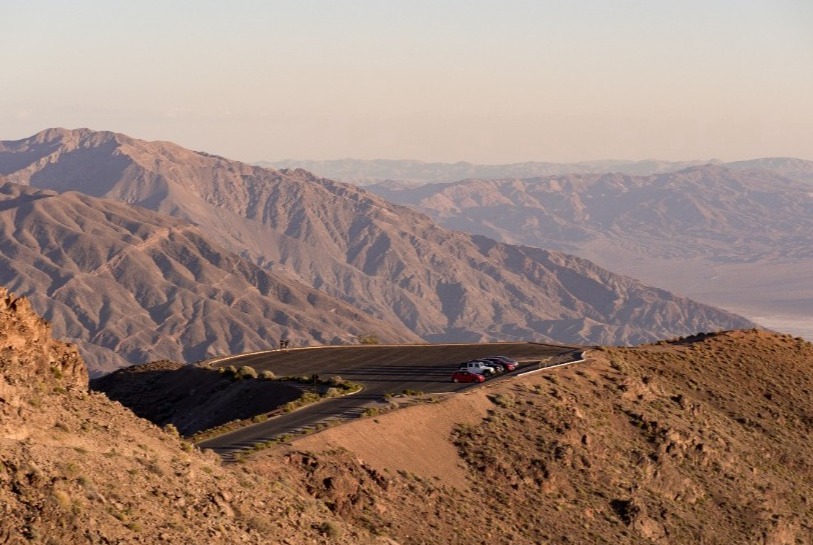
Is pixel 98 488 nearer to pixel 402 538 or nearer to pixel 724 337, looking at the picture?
pixel 402 538

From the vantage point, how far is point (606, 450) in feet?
185

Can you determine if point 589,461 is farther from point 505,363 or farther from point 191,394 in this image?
point 191,394

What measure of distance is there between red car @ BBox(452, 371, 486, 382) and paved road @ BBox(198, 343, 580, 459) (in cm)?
41

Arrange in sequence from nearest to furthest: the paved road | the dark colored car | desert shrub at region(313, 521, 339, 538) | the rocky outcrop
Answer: the rocky outcrop, desert shrub at region(313, 521, 339, 538), the paved road, the dark colored car

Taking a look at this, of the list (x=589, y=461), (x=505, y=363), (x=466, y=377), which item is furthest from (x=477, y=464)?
(x=505, y=363)

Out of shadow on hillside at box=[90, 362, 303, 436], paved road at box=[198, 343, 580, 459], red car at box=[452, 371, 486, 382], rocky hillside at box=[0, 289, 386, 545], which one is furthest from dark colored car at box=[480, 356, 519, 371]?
rocky hillside at box=[0, 289, 386, 545]

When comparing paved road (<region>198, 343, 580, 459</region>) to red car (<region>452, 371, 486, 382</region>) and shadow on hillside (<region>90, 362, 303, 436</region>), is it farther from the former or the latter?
shadow on hillside (<region>90, 362, 303, 436</region>)

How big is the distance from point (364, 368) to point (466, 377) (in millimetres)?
8774

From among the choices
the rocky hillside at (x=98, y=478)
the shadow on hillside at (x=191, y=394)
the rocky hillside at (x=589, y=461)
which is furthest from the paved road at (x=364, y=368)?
the rocky hillside at (x=98, y=478)

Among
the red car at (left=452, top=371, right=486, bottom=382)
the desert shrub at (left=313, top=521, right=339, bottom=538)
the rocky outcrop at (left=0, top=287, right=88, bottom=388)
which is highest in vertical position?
the rocky outcrop at (left=0, top=287, right=88, bottom=388)

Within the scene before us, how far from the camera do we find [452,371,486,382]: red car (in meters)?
63.5

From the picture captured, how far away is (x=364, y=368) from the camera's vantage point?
→ 7100 centimetres

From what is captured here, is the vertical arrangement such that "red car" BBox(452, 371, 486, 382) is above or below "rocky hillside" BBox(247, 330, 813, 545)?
above

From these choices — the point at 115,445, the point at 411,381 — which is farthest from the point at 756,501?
the point at 115,445
